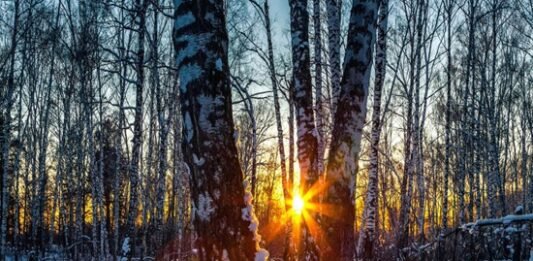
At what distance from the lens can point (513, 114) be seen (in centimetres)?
2795

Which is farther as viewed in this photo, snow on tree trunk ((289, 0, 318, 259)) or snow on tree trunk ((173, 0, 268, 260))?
snow on tree trunk ((289, 0, 318, 259))

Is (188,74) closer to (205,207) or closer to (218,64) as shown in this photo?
(218,64)

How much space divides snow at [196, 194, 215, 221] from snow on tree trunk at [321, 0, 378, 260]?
1.57 metres

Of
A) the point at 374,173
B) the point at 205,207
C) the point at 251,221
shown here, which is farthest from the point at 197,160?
the point at 374,173

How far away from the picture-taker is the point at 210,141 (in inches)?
116

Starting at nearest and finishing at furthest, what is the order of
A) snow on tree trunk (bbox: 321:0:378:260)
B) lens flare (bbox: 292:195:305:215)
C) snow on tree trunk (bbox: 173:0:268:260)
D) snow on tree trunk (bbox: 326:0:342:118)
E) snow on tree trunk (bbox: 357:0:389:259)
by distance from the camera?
1. snow on tree trunk (bbox: 173:0:268:260)
2. snow on tree trunk (bbox: 321:0:378:260)
3. lens flare (bbox: 292:195:305:215)
4. snow on tree trunk (bbox: 326:0:342:118)
5. snow on tree trunk (bbox: 357:0:389:259)

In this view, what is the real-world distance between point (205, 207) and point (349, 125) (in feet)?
5.87

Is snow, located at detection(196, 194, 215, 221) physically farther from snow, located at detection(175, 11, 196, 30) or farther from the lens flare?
the lens flare

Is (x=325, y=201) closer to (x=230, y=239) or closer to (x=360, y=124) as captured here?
(x=360, y=124)

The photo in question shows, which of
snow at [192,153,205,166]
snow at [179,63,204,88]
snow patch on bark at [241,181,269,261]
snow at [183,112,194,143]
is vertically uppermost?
snow at [179,63,204,88]

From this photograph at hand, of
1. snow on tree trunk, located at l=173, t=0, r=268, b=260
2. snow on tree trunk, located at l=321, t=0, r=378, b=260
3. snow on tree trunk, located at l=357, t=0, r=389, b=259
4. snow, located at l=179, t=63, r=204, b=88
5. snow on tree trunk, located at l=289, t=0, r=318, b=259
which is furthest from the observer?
snow on tree trunk, located at l=357, t=0, r=389, b=259

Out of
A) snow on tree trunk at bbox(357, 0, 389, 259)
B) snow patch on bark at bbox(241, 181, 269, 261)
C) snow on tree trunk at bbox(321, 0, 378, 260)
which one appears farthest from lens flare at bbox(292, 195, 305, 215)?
snow patch on bark at bbox(241, 181, 269, 261)

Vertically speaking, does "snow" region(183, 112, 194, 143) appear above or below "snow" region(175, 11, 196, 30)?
below

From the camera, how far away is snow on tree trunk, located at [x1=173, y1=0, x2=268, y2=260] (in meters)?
2.88
